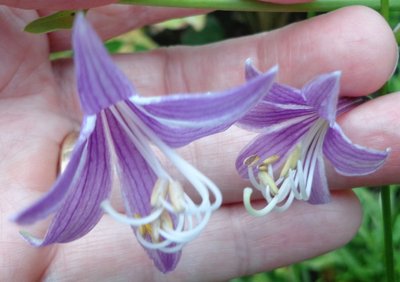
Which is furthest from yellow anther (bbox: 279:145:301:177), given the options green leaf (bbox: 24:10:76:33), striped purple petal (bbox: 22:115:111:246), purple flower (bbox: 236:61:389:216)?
green leaf (bbox: 24:10:76:33)

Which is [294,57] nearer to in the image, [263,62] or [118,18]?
[263,62]

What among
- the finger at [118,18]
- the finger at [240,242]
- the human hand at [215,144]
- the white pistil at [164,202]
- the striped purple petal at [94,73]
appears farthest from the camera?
the finger at [118,18]

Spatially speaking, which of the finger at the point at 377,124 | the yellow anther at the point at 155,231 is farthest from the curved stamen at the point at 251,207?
the finger at the point at 377,124

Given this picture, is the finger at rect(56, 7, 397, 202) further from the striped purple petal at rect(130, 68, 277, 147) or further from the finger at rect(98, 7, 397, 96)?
the striped purple petal at rect(130, 68, 277, 147)

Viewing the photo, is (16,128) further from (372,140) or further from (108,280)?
(372,140)

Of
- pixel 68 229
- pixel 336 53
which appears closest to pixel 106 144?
pixel 68 229

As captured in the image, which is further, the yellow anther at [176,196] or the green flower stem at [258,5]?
the green flower stem at [258,5]

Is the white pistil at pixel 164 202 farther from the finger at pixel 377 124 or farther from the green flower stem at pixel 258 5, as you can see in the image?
the finger at pixel 377 124
